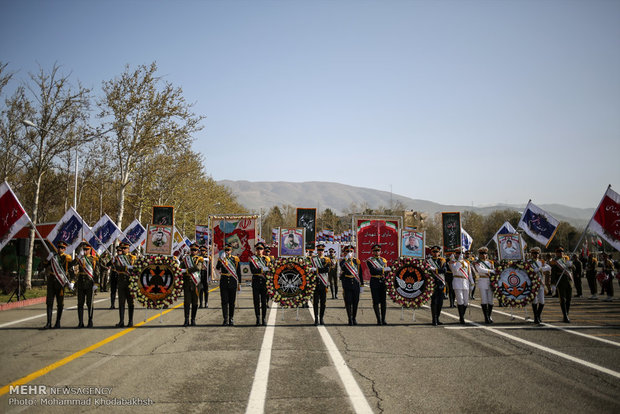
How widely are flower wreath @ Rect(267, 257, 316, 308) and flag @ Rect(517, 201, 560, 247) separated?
13754 mm

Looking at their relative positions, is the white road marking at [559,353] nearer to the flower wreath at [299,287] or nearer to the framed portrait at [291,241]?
the flower wreath at [299,287]

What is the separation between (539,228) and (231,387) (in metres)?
20.4

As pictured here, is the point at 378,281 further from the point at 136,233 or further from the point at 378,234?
the point at 136,233

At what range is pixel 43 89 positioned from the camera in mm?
26547

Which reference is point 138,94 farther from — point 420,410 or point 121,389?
point 420,410

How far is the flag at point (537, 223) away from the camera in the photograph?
898 inches

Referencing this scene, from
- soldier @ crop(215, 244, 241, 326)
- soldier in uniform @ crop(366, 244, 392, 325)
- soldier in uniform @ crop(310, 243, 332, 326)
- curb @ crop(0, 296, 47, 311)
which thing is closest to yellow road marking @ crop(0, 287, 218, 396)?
soldier @ crop(215, 244, 241, 326)

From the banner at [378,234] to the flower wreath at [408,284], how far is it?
10.1 m

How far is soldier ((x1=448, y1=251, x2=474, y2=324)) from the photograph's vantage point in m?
13.4

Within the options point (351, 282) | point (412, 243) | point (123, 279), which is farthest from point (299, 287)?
point (412, 243)

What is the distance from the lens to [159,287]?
1298cm

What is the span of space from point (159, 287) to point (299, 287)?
3805mm

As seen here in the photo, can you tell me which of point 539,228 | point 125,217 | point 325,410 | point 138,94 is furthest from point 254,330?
point 125,217

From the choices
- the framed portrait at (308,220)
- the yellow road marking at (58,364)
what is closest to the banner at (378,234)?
the framed portrait at (308,220)
